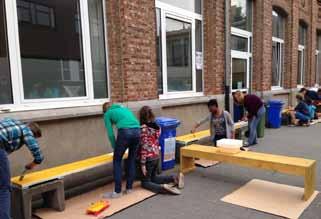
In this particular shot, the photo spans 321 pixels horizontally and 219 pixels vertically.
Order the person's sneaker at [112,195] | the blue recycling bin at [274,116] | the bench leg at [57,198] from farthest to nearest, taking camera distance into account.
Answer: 1. the blue recycling bin at [274,116]
2. the person's sneaker at [112,195]
3. the bench leg at [57,198]

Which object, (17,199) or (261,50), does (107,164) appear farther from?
(261,50)

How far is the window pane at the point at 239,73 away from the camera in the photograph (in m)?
9.49

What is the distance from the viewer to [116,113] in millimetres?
4062

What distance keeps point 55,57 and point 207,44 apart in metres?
4.70

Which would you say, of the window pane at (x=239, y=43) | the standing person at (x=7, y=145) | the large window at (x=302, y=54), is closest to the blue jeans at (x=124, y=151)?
the standing person at (x=7, y=145)

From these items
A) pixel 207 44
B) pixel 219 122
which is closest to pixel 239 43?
pixel 207 44

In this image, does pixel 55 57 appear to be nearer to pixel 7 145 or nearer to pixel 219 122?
pixel 7 145

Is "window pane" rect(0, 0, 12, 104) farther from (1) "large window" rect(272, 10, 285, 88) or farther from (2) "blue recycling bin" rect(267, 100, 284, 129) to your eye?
(1) "large window" rect(272, 10, 285, 88)

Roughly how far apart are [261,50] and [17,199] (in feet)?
30.6

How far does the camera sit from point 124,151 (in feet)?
13.5

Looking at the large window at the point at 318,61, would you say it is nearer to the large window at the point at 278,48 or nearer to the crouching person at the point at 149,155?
the large window at the point at 278,48

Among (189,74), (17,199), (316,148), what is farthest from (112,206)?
(316,148)

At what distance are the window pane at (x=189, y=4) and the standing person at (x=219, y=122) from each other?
2.96 metres

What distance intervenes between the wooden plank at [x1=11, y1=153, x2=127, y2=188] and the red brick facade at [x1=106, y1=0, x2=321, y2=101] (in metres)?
1.49
